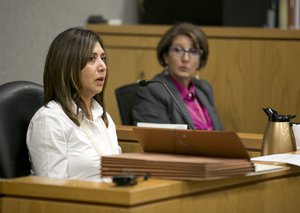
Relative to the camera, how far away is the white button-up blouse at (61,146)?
299cm

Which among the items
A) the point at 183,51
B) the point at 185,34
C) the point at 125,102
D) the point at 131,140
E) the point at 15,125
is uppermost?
the point at 185,34

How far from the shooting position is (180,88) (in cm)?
482

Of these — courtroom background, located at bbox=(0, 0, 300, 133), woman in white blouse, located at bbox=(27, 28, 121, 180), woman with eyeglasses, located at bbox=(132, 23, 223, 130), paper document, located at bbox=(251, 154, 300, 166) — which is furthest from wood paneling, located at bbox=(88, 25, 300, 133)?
woman in white blouse, located at bbox=(27, 28, 121, 180)

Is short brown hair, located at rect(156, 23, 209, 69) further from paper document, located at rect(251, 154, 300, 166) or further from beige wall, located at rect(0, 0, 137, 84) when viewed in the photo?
paper document, located at rect(251, 154, 300, 166)

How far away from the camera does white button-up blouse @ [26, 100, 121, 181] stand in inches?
118

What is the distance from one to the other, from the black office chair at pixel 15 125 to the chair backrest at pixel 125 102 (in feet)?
4.73

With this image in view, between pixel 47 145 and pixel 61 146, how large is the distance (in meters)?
0.06

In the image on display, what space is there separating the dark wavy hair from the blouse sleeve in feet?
0.32

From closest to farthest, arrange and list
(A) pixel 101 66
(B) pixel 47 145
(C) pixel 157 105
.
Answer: (B) pixel 47 145 → (A) pixel 101 66 → (C) pixel 157 105

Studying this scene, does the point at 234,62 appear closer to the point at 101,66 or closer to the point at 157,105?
the point at 157,105

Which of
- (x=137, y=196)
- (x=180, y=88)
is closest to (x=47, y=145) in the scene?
(x=137, y=196)

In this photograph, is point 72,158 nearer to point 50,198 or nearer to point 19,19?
point 50,198

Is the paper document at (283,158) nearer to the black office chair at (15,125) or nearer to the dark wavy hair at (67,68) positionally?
the dark wavy hair at (67,68)

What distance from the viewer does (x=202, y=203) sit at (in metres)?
2.66
